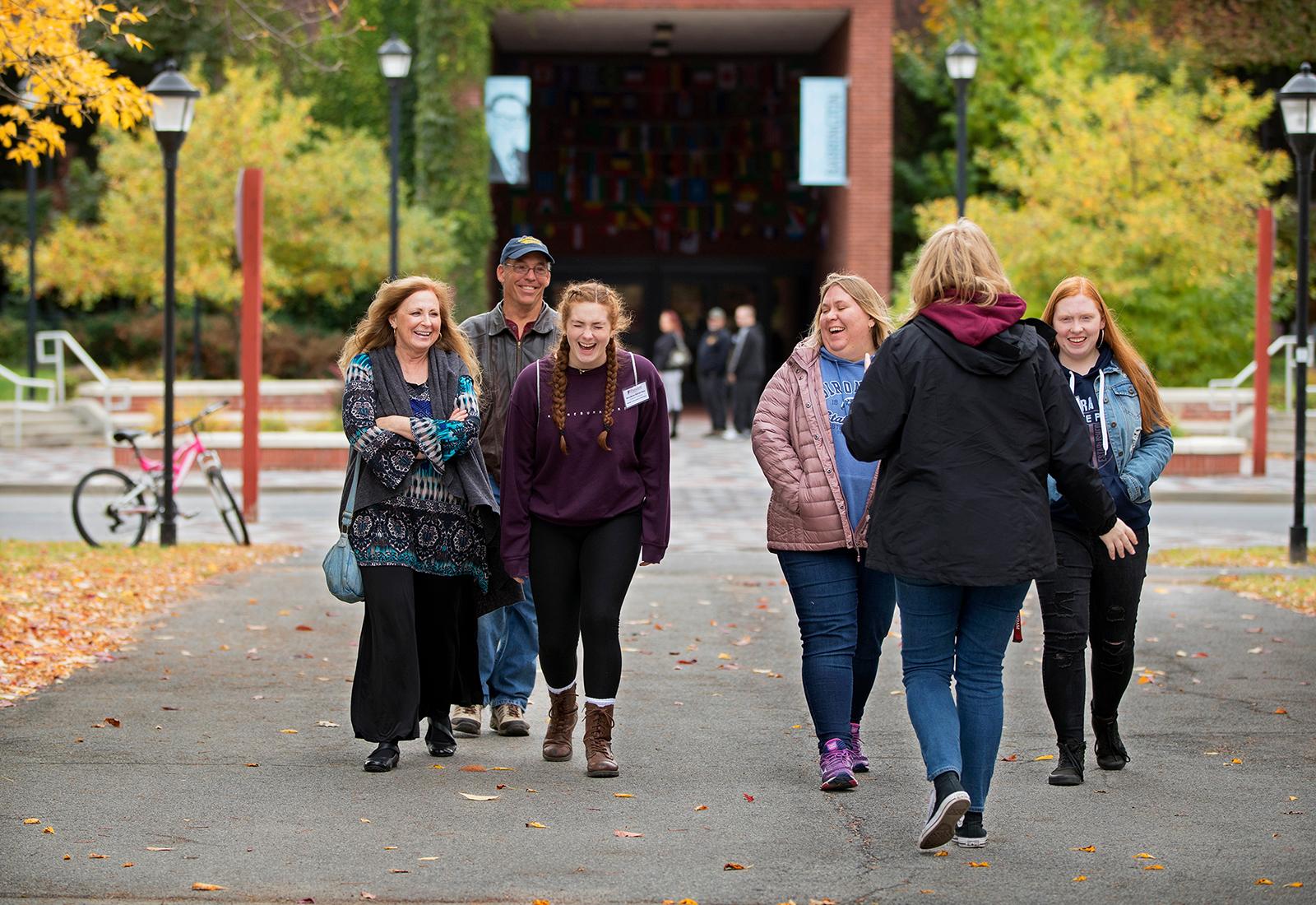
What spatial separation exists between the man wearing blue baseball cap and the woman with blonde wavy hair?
40cm

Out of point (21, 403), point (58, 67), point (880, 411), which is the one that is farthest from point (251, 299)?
point (21, 403)

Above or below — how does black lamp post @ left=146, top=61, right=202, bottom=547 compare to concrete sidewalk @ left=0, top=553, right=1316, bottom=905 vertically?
above

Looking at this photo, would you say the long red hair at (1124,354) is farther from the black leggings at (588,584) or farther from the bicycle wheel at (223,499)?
the bicycle wheel at (223,499)

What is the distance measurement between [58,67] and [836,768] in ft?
19.7

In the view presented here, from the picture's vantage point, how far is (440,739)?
21.0 feet

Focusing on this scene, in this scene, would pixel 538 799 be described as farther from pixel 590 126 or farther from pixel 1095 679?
pixel 590 126

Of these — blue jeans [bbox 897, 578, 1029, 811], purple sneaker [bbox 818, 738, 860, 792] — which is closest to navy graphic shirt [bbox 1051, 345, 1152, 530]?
blue jeans [bbox 897, 578, 1029, 811]

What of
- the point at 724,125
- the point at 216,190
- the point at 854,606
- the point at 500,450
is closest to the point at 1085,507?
the point at 854,606

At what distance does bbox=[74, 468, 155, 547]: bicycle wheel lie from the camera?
509 inches

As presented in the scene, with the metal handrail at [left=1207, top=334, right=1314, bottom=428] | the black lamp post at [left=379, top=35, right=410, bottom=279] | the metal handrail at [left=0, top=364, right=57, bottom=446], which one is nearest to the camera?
the black lamp post at [left=379, top=35, right=410, bottom=279]

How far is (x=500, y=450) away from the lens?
6723 millimetres

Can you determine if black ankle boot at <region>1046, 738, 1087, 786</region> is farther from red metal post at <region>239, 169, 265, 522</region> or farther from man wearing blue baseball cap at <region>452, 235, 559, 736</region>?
red metal post at <region>239, 169, 265, 522</region>

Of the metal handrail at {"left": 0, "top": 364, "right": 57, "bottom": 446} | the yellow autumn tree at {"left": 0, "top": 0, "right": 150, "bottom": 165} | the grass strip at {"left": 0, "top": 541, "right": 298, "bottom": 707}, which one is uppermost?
the yellow autumn tree at {"left": 0, "top": 0, "right": 150, "bottom": 165}

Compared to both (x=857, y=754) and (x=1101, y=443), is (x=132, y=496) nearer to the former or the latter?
(x=857, y=754)
